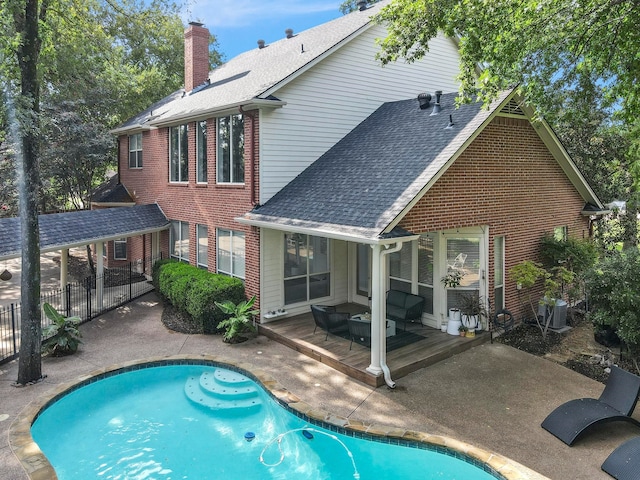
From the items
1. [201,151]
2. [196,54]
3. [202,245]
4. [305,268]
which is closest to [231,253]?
[202,245]

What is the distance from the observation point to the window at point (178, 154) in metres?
15.0

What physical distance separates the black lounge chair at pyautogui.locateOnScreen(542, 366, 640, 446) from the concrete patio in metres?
0.18

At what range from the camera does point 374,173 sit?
10.6m

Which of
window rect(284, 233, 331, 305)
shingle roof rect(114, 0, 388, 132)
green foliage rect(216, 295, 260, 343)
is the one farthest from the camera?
shingle roof rect(114, 0, 388, 132)

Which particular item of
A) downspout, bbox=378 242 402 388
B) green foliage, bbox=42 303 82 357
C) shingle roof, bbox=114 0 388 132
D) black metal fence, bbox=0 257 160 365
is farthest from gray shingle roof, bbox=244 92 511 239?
black metal fence, bbox=0 257 160 365

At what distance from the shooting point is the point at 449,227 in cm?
999

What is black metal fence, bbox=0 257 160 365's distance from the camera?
11.1m

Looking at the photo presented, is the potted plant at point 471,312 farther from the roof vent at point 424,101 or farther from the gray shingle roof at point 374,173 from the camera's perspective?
the roof vent at point 424,101

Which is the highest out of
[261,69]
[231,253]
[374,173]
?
[261,69]

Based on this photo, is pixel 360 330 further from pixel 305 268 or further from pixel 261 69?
pixel 261 69

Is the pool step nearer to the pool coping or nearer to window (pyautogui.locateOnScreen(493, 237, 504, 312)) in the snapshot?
the pool coping

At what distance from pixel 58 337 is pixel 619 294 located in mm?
11632

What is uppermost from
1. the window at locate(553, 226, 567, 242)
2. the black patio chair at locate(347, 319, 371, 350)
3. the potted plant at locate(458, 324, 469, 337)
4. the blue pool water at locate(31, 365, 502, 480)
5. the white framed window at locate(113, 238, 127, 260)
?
the window at locate(553, 226, 567, 242)

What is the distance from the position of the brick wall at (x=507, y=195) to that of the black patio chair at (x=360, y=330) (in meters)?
2.22
